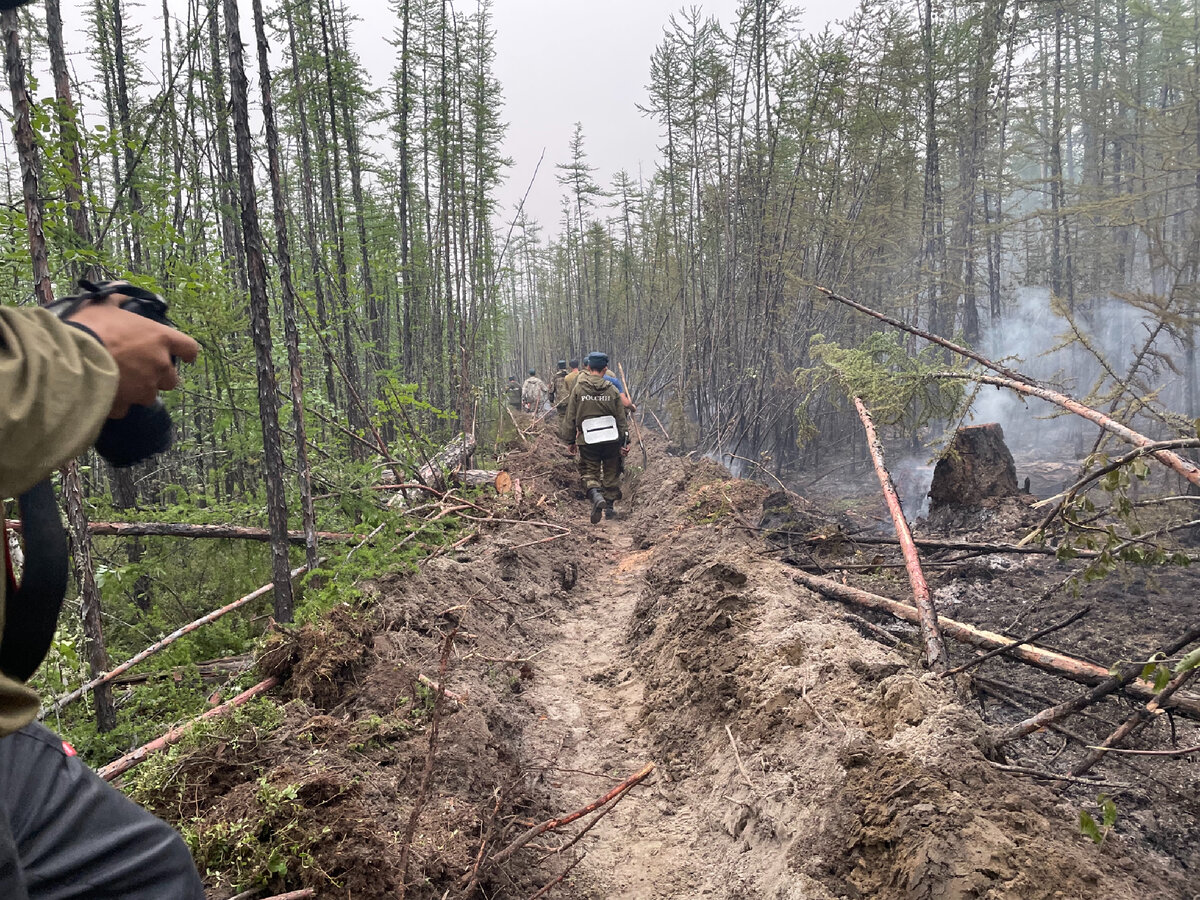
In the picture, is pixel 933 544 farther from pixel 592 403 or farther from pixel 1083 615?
pixel 592 403

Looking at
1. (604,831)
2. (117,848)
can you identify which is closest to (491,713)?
(604,831)

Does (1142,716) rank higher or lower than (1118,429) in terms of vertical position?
lower

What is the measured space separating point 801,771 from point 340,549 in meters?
3.06

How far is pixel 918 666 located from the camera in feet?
9.84

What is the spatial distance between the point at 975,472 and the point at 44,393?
289 inches

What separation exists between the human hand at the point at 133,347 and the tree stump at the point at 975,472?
6746mm

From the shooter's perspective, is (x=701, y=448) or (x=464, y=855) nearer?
(x=464, y=855)

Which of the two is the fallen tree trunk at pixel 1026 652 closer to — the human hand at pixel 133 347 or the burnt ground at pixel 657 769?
the burnt ground at pixel 657 769

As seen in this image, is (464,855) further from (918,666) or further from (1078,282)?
(1078,282)

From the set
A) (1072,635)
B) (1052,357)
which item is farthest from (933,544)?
(1052,357)

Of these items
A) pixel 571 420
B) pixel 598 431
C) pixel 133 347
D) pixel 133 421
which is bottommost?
pixel 598 431

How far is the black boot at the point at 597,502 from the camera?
339 inches

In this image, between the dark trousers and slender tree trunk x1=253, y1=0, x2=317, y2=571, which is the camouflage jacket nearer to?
slender tree trunk x1=253, y1=0, x2=317, y2=571

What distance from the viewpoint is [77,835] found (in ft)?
3.70
